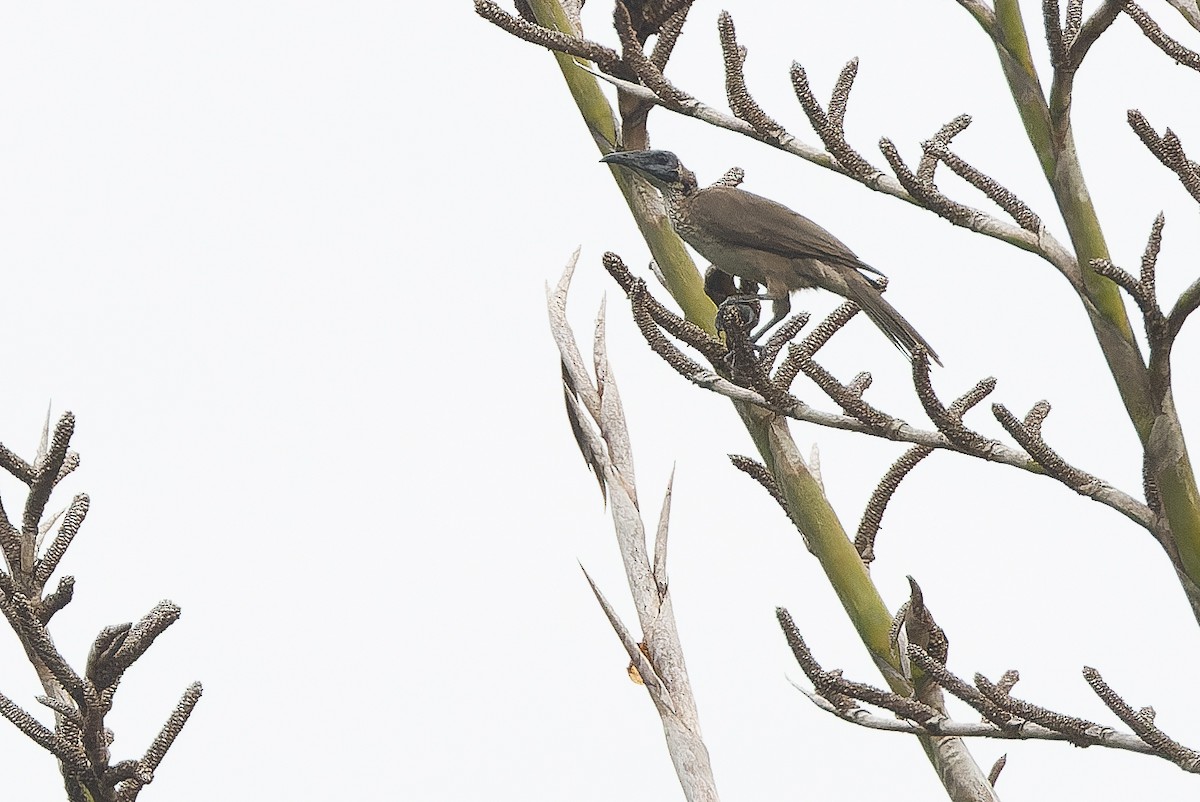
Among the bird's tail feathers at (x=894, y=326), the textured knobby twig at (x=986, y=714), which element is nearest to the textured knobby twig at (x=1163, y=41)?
the bird's tail feathers at (x=894, y=326)

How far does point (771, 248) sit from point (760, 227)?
0.17 ft

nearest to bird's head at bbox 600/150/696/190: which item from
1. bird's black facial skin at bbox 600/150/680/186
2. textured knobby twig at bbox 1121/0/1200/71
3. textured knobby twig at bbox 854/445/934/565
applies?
bird's black facial skin at bbox 600/150/680/186

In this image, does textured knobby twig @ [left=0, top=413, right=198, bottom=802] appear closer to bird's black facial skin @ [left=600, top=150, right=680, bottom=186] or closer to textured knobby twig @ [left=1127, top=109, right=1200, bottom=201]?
bird's black facial skin @ [left=600, top=150, right=680, bottom=186]

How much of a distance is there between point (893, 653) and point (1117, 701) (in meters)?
0.37

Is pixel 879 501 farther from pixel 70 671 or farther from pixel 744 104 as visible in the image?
pixel 70 671

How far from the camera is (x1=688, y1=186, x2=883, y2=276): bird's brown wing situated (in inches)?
106

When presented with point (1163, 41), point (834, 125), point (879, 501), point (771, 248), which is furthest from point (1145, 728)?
point (771, 248)

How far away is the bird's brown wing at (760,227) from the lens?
270cm

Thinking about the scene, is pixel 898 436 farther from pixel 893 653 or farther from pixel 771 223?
pixel 771 223

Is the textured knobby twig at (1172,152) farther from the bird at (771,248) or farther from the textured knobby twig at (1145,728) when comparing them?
the bird at (771,248)

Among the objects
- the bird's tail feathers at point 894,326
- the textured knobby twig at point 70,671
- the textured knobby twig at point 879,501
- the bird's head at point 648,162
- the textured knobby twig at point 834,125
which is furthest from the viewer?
the bird's tail feathers at point 894,326

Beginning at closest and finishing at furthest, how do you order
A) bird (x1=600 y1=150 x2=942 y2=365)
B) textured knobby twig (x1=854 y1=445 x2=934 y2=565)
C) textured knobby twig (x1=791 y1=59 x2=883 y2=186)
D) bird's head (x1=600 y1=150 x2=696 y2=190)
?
textured knobby twig (x1=791 y1=59 x2=883 y2=186) < textured knobby twig (x1=854 y1=445 x2=934 y2=565) < bird's head (x1=600 y1=150 x2=696 y2=190) < bird (x1=600 y1=150 x2=942 y2=365)

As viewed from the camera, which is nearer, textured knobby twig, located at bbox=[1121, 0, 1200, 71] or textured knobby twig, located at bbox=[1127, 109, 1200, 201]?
textured knobby twig, located at bbox=[1127, 109, 1200, 201]

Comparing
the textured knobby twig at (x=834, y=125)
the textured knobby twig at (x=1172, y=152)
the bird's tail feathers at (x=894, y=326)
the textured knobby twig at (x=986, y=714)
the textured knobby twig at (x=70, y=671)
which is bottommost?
the textured knobby twig at (x=70, y=671)
